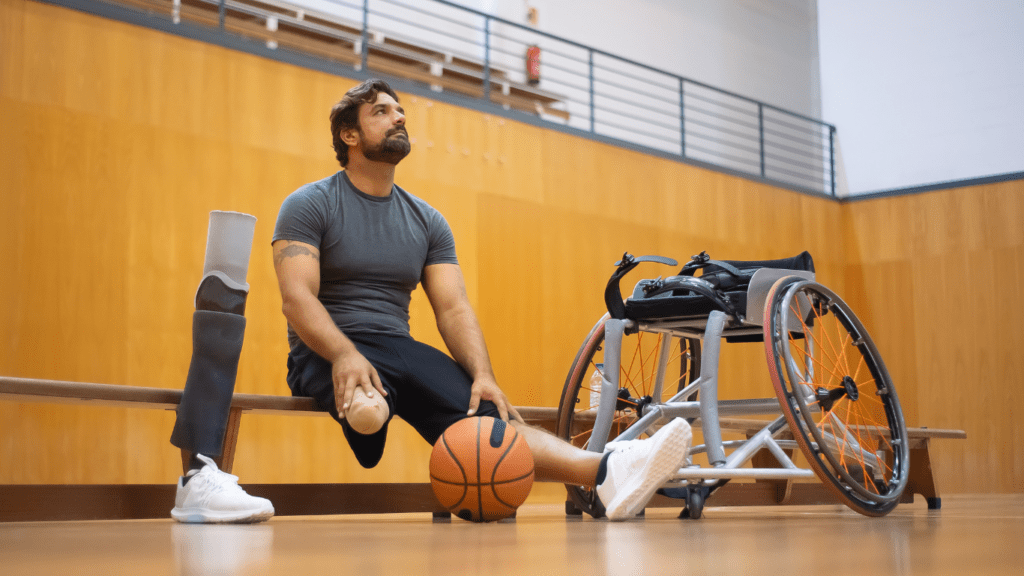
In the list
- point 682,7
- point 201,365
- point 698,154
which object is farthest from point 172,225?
point 682,7

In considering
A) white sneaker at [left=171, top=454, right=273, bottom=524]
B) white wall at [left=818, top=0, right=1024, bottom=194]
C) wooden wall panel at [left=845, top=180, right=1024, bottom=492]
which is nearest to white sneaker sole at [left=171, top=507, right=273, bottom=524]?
white sneaker at [left=171, top=454, right=273, bottom=524]

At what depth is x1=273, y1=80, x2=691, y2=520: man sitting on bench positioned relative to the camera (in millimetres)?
2115

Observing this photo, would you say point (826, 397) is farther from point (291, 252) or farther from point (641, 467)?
point (291, 252)

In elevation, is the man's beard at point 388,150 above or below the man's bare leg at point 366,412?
above

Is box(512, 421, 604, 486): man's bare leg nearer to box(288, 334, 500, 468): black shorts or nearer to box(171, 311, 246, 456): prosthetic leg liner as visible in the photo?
box(288, 334, 500, 468): black shorts

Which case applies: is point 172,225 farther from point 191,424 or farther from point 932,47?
point 932,47

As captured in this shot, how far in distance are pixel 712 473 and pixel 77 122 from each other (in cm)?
313

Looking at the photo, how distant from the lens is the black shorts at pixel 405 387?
2.29m

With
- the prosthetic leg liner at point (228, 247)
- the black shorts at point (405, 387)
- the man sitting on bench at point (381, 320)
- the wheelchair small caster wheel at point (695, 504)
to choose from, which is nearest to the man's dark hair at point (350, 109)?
the man sitting on bench at point (381, 320)

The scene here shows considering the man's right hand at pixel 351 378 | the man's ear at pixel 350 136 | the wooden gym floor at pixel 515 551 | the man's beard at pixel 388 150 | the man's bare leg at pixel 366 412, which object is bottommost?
the wooden gym floor at pixel 515 551

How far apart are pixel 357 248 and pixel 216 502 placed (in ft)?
2.38

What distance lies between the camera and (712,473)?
2.23 metres

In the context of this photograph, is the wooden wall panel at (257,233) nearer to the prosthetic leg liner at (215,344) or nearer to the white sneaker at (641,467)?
the prosthetic leg liner at (215,344)

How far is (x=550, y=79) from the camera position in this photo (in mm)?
5629
